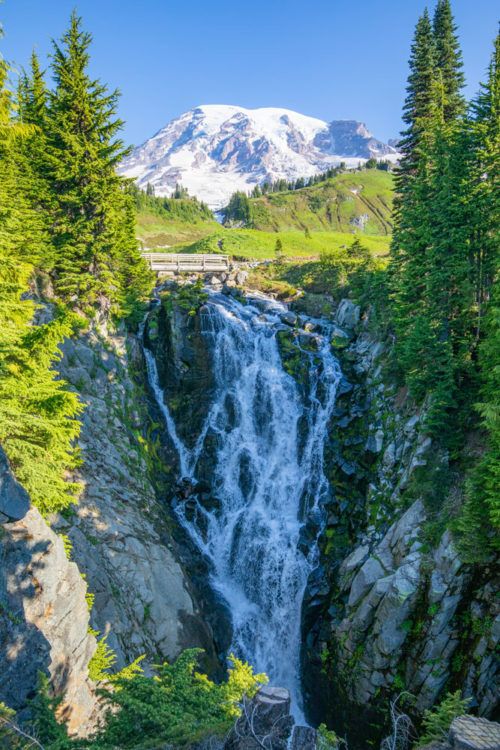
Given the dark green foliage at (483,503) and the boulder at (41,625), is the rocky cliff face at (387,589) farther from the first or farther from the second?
the boulder at (41,625)

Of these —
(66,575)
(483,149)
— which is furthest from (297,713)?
(483,149)

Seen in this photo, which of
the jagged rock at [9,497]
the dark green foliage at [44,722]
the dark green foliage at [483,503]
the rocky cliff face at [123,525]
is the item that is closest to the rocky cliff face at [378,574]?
the dark green foliage at [483,503]

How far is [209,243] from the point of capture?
2805 inches

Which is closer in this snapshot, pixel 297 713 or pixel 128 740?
pixel 128 740

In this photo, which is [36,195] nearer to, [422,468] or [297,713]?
[422,468]

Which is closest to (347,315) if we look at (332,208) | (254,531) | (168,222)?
(254,531)

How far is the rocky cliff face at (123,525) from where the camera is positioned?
56.5 ft

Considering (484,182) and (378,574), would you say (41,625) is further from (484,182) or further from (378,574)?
(484,182)

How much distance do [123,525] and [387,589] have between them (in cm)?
1209

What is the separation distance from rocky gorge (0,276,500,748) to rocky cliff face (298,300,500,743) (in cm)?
8

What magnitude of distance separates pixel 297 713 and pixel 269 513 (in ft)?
30.9

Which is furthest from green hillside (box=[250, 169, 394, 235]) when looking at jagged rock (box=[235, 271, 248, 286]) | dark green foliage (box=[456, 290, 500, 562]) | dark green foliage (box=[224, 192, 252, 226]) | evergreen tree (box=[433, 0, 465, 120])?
dark green foliage (box=[456, 290, 500, 562])

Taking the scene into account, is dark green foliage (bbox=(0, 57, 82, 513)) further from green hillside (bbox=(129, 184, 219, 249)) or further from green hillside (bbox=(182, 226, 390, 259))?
green hillside (bbox=(129, 184, 219, 249))

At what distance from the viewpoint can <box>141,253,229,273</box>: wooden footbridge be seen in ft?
147
